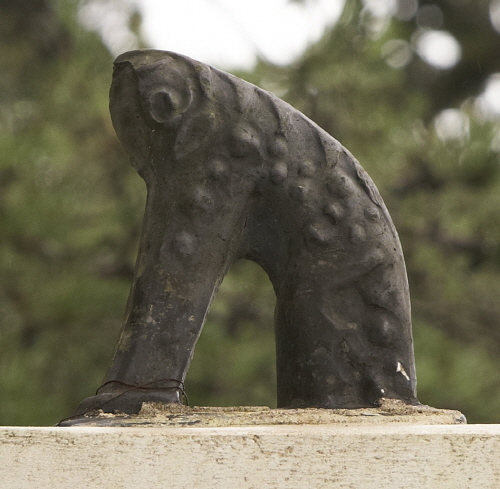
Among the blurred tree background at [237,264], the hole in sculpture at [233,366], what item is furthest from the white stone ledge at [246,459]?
the hole in sculpture at [233,366]

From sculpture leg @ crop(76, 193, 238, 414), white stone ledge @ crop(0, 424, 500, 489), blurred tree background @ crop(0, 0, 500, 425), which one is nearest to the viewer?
white stone ledge @ crop(0, 424, 500, 489)

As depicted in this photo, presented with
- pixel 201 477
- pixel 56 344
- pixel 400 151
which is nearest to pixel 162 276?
pixel 201 477

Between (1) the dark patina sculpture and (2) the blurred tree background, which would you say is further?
(2) the blurred tree background

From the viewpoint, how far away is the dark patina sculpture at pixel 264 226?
29.4 inches

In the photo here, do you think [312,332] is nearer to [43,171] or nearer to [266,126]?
[266,126]

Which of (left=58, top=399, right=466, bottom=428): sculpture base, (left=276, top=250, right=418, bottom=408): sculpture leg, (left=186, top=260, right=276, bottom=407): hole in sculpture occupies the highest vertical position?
(left=276, top=250, right=418, bottom=408): sculpture leg

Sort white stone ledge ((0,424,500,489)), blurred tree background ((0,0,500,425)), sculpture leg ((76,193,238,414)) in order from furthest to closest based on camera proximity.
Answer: blurred tree background ((0,0,500,425)) → sculpture leg ((76,193,238,414)) → white stone ledge ((0,424,500,489))

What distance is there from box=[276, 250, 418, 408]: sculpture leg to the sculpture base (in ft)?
0.09

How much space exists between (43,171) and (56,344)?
304 mm

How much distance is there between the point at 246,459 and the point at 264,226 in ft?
0.88

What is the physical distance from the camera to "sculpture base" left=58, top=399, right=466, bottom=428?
670mm

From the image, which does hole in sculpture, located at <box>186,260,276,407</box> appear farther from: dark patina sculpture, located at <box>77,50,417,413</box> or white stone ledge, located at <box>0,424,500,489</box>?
white stone ledge, located at <box>0,424,500,489</box>

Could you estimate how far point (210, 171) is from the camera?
0.75 metres

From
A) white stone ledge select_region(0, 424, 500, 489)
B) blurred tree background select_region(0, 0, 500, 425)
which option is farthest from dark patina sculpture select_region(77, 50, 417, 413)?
blurred tree background select_region(0, 0, 500, 425)
